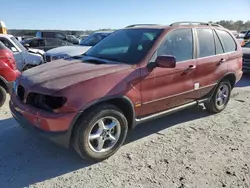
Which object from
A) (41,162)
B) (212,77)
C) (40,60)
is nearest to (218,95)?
(212,77)

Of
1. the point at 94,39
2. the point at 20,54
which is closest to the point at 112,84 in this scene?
the point at 20,54

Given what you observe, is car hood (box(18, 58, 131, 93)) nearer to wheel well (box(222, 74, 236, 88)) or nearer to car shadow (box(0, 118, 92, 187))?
car shadow (box(0, 118, 92, 187))

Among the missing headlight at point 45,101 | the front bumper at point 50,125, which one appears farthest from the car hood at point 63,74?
the front bumper at point 50,125

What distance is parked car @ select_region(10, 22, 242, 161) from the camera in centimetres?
288

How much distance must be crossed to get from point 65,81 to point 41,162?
1150 mm

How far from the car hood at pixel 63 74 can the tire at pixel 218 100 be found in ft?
7.62

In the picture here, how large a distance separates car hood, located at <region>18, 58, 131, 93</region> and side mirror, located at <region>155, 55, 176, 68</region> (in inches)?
16.7

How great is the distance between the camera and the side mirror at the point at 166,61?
3.33 metres

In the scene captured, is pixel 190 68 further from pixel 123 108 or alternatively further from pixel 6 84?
pixel 6 84

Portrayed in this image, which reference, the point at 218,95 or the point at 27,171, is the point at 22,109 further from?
the point at 218,95

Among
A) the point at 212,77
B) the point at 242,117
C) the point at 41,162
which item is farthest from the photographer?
the point at 242,117

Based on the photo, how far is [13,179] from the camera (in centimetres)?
287

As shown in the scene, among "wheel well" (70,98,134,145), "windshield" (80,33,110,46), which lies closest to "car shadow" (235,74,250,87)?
"windshield" (80,33,110,46)

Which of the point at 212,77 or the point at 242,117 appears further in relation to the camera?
the point at 242,117
